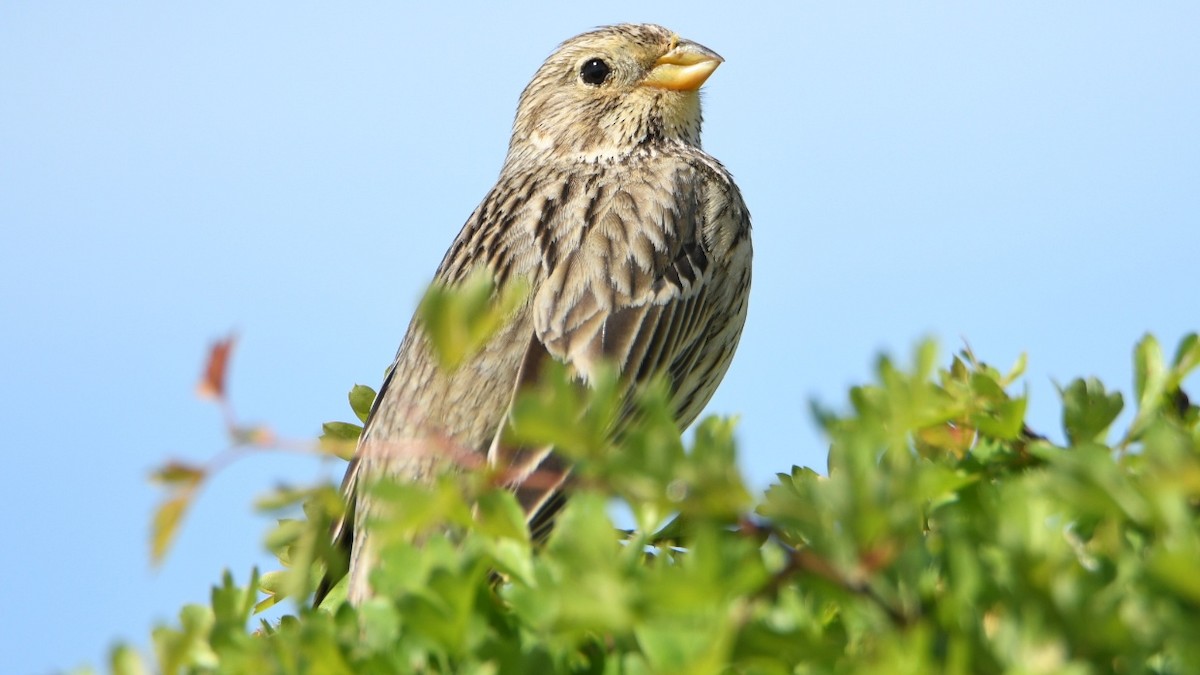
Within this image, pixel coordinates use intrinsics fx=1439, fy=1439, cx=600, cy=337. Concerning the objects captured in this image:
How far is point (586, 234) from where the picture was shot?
4922mm

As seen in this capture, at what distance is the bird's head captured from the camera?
6.01m

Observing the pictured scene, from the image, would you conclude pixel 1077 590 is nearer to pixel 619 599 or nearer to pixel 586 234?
pixel 619 599

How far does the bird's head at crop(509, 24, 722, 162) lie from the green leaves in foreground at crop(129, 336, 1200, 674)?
4364 millimetres

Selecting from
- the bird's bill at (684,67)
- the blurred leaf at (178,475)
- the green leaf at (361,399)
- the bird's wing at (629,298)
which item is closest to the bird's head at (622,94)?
the bird's bill at (684,67)

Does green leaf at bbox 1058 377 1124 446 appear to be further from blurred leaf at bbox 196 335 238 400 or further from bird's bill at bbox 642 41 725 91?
bird's bill at bbox 642 41 725 91

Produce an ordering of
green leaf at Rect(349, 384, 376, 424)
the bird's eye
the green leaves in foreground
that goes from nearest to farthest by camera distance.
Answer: the green leaves in foreground → green leaf at Rect(349, 384, 376, 424) → the bird's eye

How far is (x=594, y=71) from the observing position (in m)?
6.21

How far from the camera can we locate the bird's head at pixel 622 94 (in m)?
6.01

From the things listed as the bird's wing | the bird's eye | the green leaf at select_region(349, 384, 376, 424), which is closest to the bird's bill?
the bird's eye

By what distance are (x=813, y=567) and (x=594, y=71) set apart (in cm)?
505

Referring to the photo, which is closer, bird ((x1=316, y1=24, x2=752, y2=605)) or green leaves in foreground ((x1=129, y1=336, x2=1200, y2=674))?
green leaves in foreground ((x1=129, y1=336, x2=1200, y2=674))

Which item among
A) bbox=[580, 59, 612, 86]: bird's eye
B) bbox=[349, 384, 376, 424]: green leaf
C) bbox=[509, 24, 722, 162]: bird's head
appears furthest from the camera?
bbox=[580, 59, 612, 86]: bird's eye

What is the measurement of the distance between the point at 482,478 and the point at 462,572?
0.21m

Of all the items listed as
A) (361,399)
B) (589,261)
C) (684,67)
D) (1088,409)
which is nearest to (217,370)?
(1088,409)
